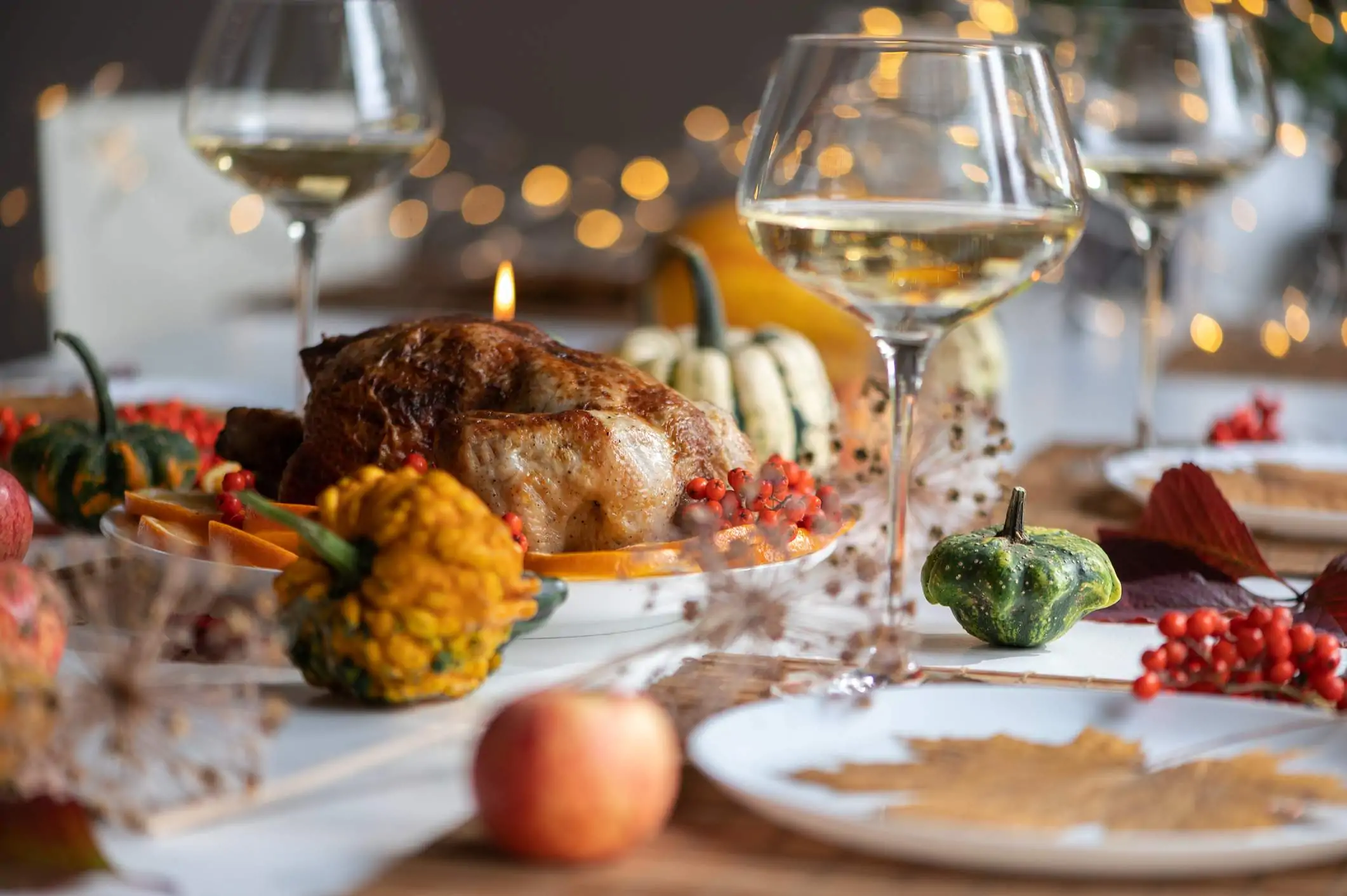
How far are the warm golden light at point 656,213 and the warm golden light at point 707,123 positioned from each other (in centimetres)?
22

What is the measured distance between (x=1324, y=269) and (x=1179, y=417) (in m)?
2.36

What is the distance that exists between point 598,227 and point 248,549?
4.36 metres

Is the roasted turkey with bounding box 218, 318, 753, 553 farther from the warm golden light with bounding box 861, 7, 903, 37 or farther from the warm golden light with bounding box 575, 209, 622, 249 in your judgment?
the warm golden light with bounding box 575, 209, 622, 249

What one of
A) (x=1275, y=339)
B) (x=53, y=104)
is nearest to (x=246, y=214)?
(x=53, y=104)

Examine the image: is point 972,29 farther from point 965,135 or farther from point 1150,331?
point 965,135

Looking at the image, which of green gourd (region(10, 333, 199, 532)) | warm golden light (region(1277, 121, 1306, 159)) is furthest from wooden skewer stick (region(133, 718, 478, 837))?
warm golden light (region(1277, 121, 1306, 159))

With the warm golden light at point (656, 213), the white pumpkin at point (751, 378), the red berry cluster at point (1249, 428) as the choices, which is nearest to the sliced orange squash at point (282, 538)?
the white pumpkin at point (751, 378)

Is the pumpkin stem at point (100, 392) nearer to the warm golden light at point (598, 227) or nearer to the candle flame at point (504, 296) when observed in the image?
the candle flame at point (504, 296)

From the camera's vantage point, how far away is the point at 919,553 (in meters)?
1.15

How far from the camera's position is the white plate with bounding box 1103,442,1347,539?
1.29 metres

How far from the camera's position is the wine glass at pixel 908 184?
0.81m

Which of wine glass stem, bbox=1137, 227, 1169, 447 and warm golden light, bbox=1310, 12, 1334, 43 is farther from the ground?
warm golden light, bbox=1310, 12, 1334, 43

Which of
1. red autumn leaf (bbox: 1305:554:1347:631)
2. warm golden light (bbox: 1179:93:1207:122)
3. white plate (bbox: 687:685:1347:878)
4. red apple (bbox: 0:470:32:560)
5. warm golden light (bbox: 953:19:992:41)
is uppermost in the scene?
warm golden light (bbox: 953:19:992:41)

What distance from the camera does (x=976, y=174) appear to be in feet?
2.67
